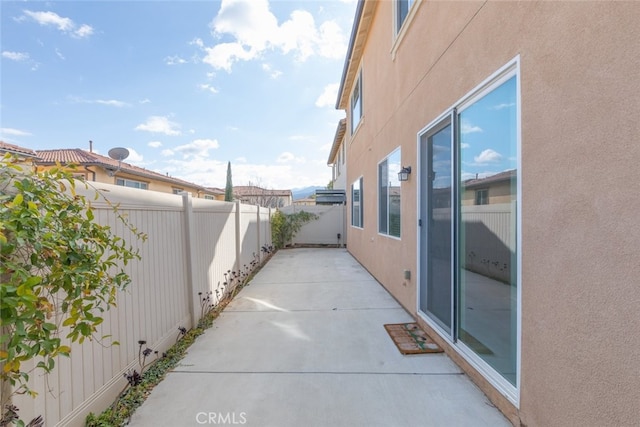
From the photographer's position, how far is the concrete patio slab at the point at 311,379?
2.19 m

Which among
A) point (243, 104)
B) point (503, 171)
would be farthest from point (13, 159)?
point (243, 104)

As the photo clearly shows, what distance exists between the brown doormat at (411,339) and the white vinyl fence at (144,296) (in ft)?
8.44

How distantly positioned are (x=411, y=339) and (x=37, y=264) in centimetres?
343

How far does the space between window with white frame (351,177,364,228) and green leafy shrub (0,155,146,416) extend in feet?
24.5

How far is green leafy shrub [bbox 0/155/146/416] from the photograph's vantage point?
47.1 inches

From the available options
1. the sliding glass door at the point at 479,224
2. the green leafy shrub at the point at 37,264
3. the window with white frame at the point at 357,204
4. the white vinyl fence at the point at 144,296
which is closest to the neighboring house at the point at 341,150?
the window with white frame at the point at 357,204

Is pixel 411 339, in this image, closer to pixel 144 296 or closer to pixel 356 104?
pixel 144 296

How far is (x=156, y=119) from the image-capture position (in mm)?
16172

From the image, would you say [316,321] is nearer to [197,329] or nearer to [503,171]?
[197,329]

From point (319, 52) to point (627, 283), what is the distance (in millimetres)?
9066

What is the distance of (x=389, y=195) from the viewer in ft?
18.6

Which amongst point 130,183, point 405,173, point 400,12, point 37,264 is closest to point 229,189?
point 130,183

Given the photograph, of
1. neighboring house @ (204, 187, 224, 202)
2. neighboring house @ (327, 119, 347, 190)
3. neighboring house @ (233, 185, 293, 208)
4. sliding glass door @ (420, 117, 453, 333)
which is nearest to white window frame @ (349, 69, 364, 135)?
neighboring house @ (327, 119, 347, 190)

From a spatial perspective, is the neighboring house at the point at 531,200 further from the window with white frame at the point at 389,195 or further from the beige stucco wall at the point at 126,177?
the beige stucco wall at the point at 126,177
